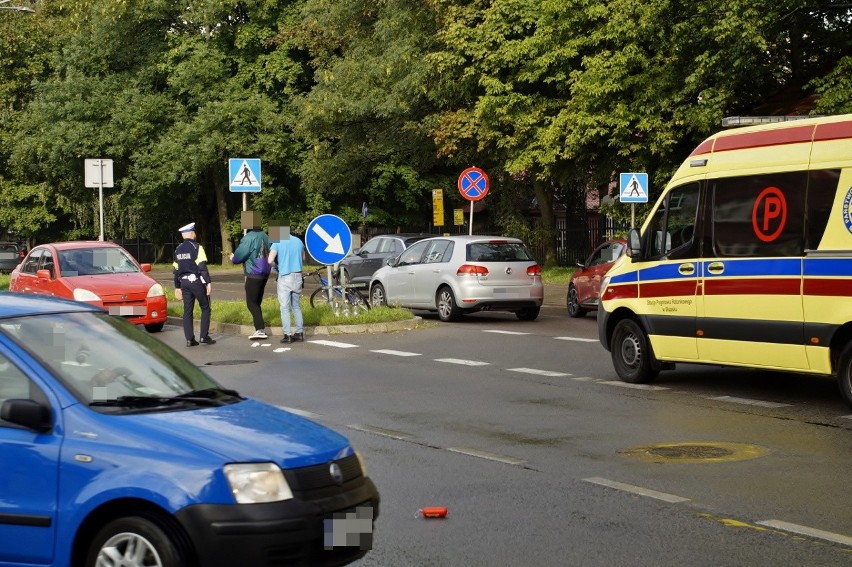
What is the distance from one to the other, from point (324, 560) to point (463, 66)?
32.3 m

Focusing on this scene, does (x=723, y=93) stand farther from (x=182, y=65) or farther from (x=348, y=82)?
(x=182, y=65)

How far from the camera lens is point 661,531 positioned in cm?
729

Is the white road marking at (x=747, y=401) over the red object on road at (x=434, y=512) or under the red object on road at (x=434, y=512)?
under

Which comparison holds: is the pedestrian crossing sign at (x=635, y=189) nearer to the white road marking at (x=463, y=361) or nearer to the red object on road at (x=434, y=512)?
the white road marking at (x=463, y=361)

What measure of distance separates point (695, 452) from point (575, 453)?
0.92 m

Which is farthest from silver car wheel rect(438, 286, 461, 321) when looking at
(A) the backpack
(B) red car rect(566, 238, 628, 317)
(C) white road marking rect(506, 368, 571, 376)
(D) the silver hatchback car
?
(C) white road marking rect(506, 368, 571, 376)

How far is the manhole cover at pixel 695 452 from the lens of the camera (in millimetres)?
9688

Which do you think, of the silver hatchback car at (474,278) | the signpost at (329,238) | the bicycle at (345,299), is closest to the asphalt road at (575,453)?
the signpost at (329,238)

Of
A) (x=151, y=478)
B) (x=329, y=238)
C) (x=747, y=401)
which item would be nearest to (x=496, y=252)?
(x=329, y=238)

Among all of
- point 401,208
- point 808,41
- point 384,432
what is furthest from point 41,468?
point 401,208

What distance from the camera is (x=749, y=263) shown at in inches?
504

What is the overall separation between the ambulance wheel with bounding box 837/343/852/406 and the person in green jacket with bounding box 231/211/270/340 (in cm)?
1035

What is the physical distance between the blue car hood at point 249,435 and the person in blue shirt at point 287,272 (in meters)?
14.0

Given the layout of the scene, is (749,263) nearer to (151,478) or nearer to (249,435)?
(249,435)
